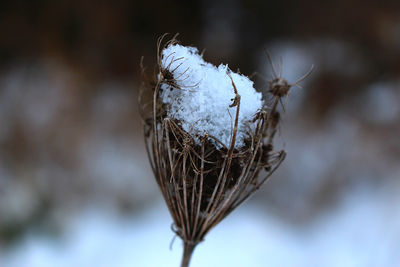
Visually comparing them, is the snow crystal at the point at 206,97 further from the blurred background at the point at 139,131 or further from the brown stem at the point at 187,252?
the blurred background at the point at 139,131

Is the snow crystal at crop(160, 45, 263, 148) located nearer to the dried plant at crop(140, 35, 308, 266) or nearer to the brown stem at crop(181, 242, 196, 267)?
the dried plant at crop(140, 35, 308, 266)

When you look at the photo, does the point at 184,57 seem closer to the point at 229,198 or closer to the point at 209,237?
the point at 229,198

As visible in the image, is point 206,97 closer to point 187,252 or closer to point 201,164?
point 201,164

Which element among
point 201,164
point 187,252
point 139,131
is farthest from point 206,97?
point 139,131

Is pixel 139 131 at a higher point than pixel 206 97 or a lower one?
higher

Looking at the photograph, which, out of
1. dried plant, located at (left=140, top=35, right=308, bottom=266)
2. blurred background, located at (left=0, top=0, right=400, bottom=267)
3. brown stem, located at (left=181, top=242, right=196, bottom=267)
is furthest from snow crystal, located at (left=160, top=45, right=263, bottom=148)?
blurred background, located at (left=0, top=0, right=400, bottom=267)

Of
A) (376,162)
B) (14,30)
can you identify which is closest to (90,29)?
(14,30)
